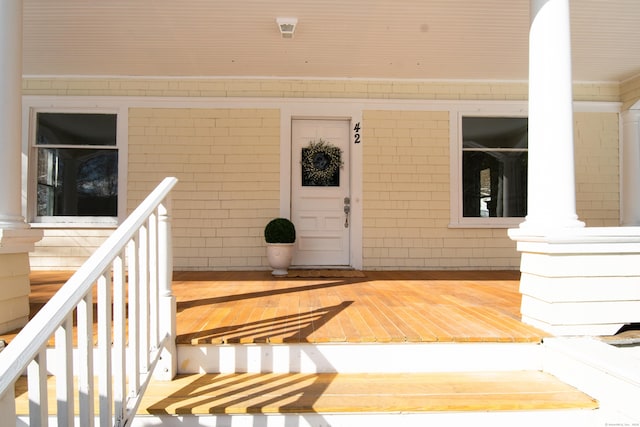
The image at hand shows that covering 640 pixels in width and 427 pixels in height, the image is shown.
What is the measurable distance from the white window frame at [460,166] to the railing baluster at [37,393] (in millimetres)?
5053

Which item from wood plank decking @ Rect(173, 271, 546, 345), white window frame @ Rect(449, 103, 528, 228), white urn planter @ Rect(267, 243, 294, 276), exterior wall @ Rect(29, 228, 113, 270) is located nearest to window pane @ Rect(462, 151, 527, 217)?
white window frame @ Rect(449, 103, 528, 228)

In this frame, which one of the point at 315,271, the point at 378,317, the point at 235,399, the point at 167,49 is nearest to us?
the point at 235,399

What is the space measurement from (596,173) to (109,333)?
6190 mm

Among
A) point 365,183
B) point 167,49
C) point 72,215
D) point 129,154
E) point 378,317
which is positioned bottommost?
point 378,317

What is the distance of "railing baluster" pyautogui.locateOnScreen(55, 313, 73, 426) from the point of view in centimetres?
121

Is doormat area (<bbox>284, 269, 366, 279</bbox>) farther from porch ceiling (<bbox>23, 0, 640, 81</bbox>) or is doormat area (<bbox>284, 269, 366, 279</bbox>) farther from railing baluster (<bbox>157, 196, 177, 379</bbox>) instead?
railing baluster (<bbox>157, 196, 177, 379</bbox>)

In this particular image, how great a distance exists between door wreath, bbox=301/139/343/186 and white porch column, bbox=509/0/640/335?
10.5ft

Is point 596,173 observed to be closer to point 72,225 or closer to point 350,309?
point 350,309

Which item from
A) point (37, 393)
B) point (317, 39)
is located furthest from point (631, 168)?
point (37, 393)

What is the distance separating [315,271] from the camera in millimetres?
5203

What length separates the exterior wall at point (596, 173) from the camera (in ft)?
18.5

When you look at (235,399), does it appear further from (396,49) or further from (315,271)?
(396,49)

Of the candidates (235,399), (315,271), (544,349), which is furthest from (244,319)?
(315,271)

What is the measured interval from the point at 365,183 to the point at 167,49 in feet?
9.33
